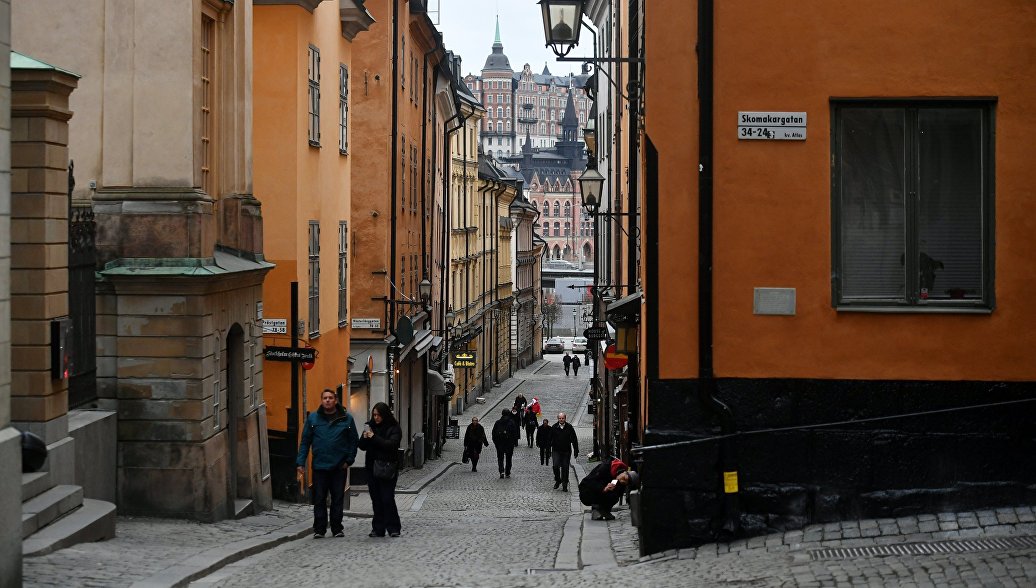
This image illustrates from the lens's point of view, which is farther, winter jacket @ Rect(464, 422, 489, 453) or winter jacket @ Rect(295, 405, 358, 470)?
winter jacket @ Rect(464, 422, 489, 453)

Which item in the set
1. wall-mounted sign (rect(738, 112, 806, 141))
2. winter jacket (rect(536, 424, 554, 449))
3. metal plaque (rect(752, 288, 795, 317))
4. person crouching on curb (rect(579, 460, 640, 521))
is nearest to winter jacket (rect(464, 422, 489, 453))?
winter jacket (rect(536, 424, 554, 449))

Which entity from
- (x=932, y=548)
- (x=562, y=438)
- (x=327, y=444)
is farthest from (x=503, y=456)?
(x=932, y=548)

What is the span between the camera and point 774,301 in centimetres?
1048

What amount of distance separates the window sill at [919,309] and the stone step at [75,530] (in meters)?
6.05

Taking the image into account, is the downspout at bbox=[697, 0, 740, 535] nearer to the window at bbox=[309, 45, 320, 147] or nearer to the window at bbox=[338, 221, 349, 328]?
the window at bbox=[309, 45, 320, 147]

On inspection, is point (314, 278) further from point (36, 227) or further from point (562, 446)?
point (36, 227)

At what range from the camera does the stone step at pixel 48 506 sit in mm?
10444

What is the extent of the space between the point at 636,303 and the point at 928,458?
236 inches

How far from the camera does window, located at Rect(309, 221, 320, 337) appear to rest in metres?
23.2

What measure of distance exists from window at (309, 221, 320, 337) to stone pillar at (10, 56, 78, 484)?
36.9ft

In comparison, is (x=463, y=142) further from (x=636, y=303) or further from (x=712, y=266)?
(x=712, y=266)

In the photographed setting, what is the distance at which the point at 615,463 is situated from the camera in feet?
55.4

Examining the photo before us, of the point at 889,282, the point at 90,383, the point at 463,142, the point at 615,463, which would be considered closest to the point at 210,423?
the point at 90,383

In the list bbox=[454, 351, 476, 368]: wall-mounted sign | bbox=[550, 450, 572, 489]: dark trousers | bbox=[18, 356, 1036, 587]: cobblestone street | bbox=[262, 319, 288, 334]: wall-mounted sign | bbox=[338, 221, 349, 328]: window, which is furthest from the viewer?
bbox=[454, 351, 476, 368]: wall-mounted sign
